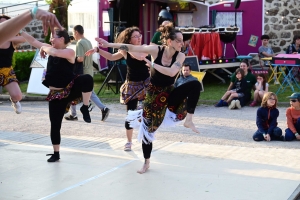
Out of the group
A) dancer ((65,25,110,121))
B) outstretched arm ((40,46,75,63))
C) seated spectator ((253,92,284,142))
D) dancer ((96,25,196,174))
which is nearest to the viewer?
dancer ((96,25,196,174))

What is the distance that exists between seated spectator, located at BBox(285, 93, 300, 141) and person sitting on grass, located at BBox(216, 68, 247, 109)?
3.32 m

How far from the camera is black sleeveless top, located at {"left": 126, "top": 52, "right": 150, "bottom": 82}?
7578 mm

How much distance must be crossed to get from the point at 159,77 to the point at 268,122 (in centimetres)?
298

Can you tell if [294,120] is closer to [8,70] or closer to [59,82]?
[59,82]

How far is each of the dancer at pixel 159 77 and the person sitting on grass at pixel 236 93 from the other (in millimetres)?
5715

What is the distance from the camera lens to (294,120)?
8.81 metres

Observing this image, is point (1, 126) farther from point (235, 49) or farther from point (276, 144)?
point (235, 49)

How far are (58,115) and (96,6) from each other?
9.90 m

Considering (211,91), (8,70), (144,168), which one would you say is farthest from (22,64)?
(144,168)

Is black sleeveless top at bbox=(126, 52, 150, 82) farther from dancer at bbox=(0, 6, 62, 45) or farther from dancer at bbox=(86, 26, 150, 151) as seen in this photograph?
dancer at bbox=(0, 6, 62, 45)

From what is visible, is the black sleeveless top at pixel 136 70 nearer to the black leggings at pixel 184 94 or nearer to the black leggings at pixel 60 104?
the black leggings at pixel 60 104

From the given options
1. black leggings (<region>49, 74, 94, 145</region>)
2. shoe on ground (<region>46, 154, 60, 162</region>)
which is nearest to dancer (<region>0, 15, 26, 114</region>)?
black leggings (<region>49, 74, 94, 145</region>)

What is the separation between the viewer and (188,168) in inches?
267

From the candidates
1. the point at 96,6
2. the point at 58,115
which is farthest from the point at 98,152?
the point at 96,6
